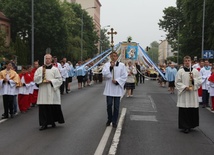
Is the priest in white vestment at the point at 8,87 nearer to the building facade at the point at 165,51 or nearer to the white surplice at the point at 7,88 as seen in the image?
the white surplice at the point at 7,88

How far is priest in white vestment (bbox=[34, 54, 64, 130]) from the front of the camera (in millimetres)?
9609

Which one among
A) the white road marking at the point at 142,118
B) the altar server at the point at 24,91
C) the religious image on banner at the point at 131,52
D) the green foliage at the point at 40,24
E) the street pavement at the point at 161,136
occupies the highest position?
the green foliage at the point at 40,24

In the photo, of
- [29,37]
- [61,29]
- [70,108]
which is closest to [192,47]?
[61,29]

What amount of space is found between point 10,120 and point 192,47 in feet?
132

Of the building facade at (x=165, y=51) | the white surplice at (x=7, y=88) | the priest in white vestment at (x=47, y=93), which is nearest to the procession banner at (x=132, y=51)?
the white surplice at (x=7, y=88)

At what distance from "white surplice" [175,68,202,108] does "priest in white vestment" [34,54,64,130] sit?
312 centimetres

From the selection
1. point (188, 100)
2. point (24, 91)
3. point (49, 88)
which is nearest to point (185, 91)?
point (188, 100)

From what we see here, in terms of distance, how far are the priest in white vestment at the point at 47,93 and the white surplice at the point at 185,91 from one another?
3.12 metres

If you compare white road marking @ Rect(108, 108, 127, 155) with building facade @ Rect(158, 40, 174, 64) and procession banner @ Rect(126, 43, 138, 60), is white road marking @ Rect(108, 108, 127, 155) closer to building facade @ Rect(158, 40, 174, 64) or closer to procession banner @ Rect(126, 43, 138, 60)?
procession banner @ Rect(126, 43, 138, 60)

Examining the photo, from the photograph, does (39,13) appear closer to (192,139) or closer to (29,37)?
(29,37)

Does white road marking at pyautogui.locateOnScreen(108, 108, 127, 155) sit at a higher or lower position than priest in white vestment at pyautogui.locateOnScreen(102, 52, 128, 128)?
lower

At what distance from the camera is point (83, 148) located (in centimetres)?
760

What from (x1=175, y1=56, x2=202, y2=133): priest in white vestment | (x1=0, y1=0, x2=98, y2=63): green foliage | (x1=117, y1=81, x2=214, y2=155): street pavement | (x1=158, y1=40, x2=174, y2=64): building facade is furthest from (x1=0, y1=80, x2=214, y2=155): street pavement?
(x1=158, y1=40, x2=174, y2=64): building facade

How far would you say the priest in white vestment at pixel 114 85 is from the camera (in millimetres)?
9914
